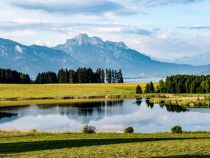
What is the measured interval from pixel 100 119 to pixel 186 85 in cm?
8138

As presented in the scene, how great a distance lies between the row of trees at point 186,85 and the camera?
160 metres

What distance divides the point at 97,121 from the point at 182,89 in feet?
286

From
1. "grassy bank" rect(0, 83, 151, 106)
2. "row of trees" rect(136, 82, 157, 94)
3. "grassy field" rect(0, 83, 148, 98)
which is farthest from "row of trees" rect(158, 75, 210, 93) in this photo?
"grassy field" rect(0, 83, 148, 98)

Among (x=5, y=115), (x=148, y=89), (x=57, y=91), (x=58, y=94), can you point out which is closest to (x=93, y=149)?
(x=5, y=115)

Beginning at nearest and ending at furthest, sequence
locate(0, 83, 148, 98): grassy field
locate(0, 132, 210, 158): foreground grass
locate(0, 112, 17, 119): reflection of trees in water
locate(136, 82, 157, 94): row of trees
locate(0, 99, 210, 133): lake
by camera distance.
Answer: locate(0, 132, 210, 158): foreground grass
locate(0, 99, 210, 133): lake
locate(0, 112, 17, 119): reflection of trees in water
locate(0, 83, 148, 98): grassy field
locate(136, 82, 157, 94): row of trees

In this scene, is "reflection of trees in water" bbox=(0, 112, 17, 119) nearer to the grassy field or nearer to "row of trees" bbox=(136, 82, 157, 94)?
the grassy field

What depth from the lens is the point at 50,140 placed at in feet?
129

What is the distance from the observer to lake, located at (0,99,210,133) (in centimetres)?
7512

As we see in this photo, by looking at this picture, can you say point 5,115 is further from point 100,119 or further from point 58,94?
point 58,94

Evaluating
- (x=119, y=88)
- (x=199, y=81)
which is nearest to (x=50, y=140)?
(x=199, y=81)

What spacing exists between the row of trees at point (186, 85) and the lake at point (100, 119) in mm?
49536

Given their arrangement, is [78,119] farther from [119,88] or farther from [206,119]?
[119,88]

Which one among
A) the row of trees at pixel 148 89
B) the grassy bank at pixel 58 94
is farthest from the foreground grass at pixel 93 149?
the row of trees at pixel 148 89

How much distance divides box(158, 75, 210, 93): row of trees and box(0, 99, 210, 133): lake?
49.5 meters
